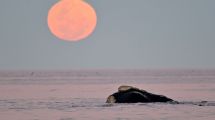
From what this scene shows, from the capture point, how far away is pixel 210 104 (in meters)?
50.6

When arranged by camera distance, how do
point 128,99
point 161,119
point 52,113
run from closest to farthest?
point 161,119
point 52,113
point 128,99

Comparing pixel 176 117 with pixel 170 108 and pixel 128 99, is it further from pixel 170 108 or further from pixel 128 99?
pixel 128 99

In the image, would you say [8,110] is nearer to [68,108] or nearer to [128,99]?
[68,108]

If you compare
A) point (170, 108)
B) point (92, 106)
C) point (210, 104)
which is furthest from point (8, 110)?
point (210, 104)

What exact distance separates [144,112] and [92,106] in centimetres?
732

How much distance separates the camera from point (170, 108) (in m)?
47.0

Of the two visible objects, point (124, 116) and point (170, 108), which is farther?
A: point (170, 108)

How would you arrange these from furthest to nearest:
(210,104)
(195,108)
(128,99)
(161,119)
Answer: (128,99) → (210,104) → (195,108) → (161,119)

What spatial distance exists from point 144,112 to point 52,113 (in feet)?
22.5

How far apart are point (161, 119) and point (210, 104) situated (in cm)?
1354

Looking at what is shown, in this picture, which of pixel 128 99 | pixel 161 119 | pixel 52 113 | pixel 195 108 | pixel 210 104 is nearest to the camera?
pixel 161 119

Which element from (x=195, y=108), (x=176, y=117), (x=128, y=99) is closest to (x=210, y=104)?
(x=195, y=108)

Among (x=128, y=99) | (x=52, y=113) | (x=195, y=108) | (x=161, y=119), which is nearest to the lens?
(x=161, y=119)

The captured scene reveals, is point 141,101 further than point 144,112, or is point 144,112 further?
point 141,101
